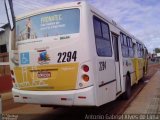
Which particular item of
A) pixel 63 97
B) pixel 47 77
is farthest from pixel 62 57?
pixel 63 97

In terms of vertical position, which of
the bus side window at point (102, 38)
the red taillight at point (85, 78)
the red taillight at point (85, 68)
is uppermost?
the bus side window at point (102, 38)

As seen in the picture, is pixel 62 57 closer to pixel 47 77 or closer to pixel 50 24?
pixel 47 77

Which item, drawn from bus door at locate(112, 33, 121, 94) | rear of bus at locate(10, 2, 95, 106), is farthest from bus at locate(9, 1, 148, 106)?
bus door at locate(112, 33, 121, 94)

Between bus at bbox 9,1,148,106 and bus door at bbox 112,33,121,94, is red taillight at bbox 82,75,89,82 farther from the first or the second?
bus door at bbox 112,33,121,94

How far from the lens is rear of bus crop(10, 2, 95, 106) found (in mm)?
7242

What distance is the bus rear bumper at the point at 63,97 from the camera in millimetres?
7137

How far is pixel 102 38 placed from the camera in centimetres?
834

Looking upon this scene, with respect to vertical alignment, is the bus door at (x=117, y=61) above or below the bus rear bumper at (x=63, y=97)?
above

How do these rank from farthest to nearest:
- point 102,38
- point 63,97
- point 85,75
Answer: point 102,38
point 63,97
point 85,75

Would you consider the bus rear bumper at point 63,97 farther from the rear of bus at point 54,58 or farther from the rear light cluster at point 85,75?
the rear light cluster at point 85,75

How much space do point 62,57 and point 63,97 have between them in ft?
3.20

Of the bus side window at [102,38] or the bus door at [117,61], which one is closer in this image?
the bus side window at [102,38]

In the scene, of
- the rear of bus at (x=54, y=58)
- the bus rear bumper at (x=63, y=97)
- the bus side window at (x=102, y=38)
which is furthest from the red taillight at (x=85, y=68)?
the bus side window at (x=102, y=38)

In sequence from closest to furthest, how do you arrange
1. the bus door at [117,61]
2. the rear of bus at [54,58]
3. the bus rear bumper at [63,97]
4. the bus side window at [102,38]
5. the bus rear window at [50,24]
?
the bus rear bumper at [63,97] < the rear of bus at [54,58] < the bus rear window at [50,24] < the bus side window at [102,38] < the bus door at [117,61]
